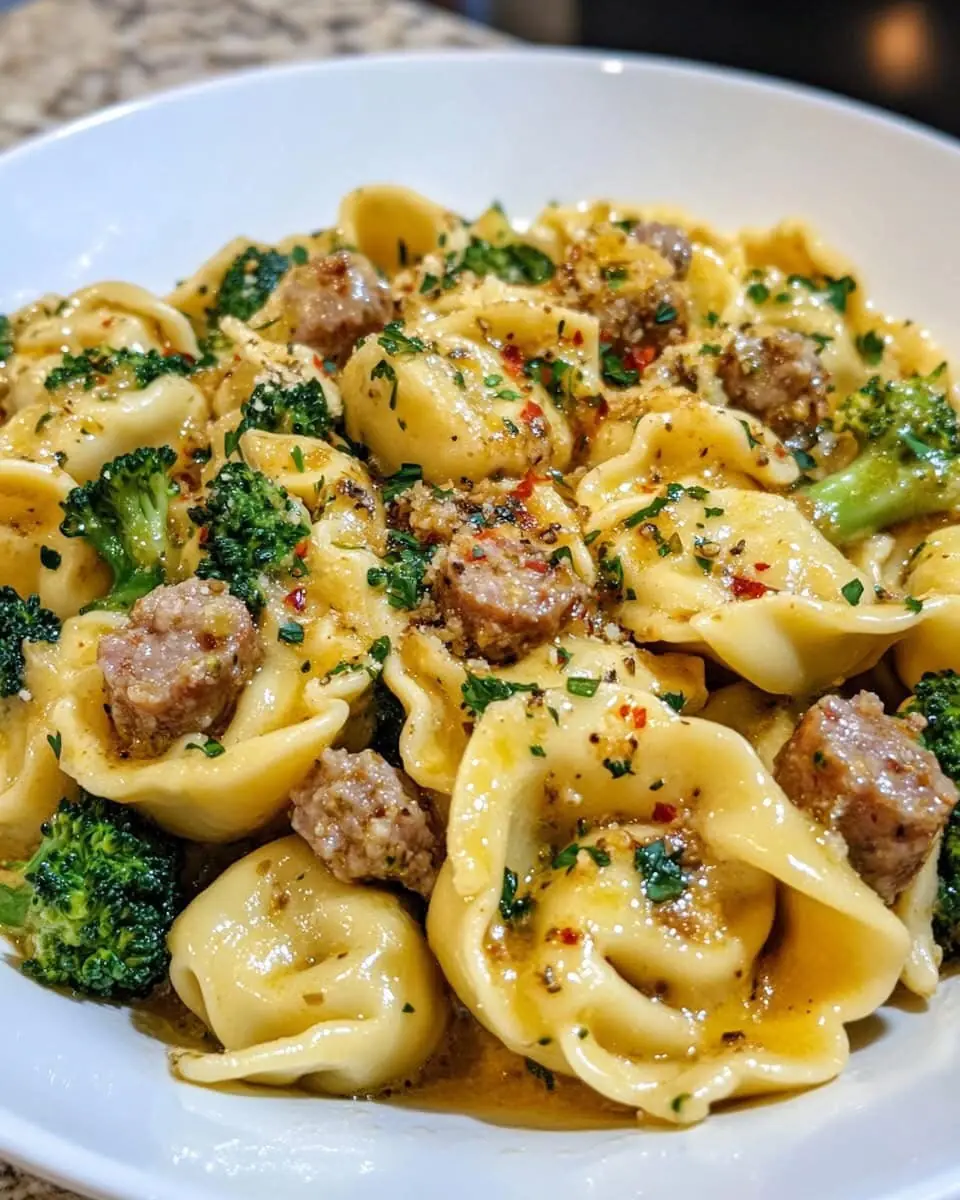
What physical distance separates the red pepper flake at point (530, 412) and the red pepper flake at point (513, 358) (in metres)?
0.21

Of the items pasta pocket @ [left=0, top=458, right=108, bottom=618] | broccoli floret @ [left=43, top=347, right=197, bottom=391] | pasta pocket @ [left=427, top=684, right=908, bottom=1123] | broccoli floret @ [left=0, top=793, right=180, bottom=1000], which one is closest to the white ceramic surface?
broccoli floret @ [left=43, top=347, right=197, bottom=391]

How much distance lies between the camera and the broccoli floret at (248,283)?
15.6ft

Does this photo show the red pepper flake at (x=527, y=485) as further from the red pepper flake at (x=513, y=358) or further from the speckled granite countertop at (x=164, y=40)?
the speckled granite countertop at (x=164, y=40)

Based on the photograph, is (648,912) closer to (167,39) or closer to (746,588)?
(746,588)

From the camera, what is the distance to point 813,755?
304 cm

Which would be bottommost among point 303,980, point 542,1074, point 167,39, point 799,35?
point 542,1074

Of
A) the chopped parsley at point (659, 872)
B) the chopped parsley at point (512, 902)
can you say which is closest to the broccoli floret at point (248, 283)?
the chopped parsley at point (512, 902)

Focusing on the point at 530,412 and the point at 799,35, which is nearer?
the point at 530,412

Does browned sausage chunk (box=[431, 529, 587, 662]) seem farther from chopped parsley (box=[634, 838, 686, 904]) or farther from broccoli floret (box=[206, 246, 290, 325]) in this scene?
broccoli floret (box=[206, 246, 290, 325])

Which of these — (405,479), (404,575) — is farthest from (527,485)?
(404,575)

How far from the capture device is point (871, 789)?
9.66 feet

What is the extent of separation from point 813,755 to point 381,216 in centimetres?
333

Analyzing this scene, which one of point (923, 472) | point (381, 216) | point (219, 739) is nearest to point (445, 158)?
point (381, 216)

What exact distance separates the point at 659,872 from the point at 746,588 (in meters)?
0.93
